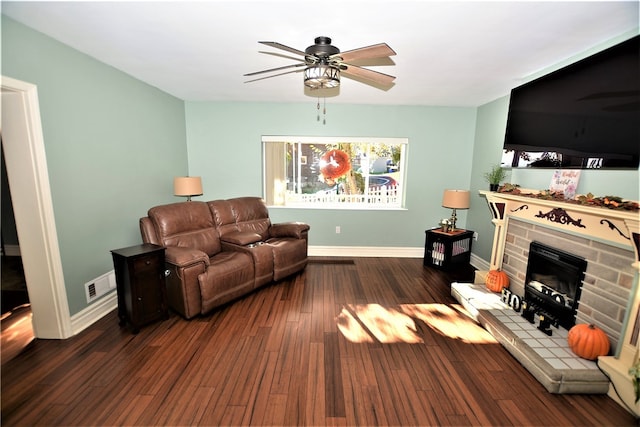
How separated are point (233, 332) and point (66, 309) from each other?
1.42 meters

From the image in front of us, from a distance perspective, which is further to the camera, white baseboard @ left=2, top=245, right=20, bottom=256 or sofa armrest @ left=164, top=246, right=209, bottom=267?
white baseboard @ left=2, top=245, right=20, bottom=256

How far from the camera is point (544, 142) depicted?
99.1 inches

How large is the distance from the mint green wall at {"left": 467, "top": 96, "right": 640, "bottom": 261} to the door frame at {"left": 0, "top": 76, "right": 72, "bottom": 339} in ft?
14.4

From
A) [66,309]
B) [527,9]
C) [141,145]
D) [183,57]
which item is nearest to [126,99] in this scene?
[141,145]

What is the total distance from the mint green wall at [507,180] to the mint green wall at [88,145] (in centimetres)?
445

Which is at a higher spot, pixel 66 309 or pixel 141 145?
pixel 141 145

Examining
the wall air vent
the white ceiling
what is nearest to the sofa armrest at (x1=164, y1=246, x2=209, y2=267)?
the wall air vent

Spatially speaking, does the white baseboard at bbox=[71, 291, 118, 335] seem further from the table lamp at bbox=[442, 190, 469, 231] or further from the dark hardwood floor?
the table lamp at bbox=[442, 190, 469, 231]

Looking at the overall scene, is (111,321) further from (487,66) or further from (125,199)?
(487,66)

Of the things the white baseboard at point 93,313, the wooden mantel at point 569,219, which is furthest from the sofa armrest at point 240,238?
the wooden mantel at point 569,219

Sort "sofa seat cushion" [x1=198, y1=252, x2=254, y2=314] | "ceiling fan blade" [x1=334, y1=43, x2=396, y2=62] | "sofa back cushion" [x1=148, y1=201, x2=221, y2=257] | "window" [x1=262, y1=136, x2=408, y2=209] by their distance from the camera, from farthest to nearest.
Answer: "window" [x1=262, y1=136, x2=408, y2=209], "sofa back cushion" [x1=148, y1=201, x2=221, y2=257], "sofa seat cushion" [x1=198, y1=252, x2=254, y2=314], "ceiling fan blade" [x1=334, y1=43, x2=396, y2=62]

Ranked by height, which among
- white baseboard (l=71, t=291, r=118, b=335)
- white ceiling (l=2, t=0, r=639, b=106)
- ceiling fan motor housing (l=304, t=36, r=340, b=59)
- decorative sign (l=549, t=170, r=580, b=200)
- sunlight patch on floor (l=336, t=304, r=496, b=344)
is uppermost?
white ceiling (l=2, t=0, r=639, b=106)

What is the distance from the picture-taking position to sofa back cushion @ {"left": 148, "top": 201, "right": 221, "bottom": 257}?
9.64 ft

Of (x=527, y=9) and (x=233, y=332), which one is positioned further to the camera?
(x=233, y=332)
